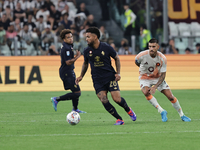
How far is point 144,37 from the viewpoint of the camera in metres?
19.4

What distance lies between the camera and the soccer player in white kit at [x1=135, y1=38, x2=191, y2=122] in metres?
8.77

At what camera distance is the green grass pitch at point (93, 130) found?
6.15 m

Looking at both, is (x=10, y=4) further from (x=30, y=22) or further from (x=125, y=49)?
(x=125, y=49)

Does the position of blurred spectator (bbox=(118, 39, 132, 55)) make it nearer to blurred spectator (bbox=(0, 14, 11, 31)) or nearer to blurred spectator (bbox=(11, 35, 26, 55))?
blurred spectator (bbox=(11, 35, 26, 55))

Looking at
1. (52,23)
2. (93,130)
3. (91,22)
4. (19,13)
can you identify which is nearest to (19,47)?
(52,23)

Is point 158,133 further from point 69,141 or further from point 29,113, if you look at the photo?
point 29,113

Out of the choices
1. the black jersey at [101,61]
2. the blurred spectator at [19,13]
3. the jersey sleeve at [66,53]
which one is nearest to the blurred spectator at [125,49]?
the blurred spectator at [19,13]

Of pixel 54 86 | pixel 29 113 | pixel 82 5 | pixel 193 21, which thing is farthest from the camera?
pixel 193 21

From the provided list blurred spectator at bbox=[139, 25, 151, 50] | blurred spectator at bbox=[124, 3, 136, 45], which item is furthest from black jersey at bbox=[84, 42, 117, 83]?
blurred spectator at bbox=[124, 3, 136, 45]

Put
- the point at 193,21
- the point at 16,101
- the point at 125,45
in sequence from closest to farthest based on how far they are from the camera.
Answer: the point at 16,101 < the point at 125,45 < the point at 193,21

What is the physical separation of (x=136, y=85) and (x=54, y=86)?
318cm

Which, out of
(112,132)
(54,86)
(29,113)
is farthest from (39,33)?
(112,132)

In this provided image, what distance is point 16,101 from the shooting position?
1367 centimetres

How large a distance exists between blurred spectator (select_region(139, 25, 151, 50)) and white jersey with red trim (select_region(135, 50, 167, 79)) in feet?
30.6
